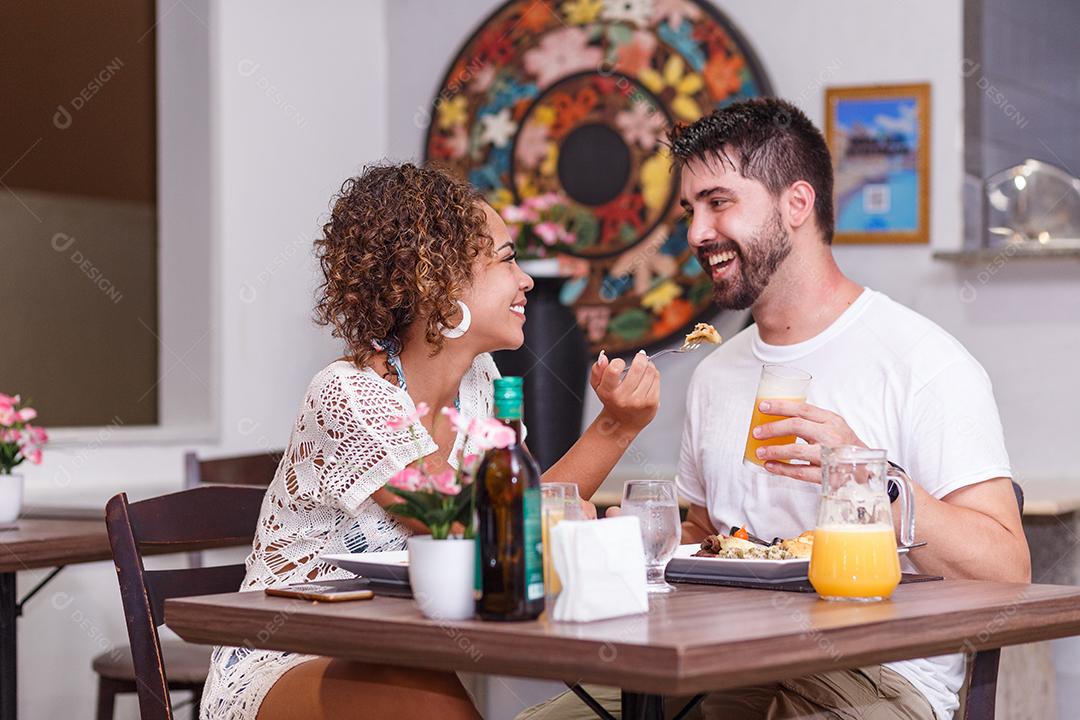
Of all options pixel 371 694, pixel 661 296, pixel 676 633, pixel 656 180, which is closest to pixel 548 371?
pixel 661 296

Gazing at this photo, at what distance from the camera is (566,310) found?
3711 millimetres

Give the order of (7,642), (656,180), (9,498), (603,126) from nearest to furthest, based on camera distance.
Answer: (7,642)
(9,498)
(656,180)
(603,126)

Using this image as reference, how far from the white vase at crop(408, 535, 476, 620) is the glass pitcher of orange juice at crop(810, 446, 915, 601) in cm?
39

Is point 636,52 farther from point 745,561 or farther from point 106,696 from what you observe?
point 745,561

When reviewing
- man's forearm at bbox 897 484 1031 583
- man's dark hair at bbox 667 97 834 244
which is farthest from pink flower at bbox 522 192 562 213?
man's forearm at bbox 897 484 1031 583

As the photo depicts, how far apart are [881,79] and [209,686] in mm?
2722

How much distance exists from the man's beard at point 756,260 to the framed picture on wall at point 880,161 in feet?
4.82

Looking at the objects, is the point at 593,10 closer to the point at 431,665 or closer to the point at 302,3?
the point at 302,3

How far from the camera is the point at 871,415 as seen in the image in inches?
83.0

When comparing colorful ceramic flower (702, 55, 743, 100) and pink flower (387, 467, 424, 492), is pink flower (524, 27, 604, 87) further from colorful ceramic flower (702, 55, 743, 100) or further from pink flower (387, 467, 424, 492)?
pink flower (387, 467, 424, 492)

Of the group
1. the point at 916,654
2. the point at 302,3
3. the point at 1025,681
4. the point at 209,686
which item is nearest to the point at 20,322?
the point at 302,3

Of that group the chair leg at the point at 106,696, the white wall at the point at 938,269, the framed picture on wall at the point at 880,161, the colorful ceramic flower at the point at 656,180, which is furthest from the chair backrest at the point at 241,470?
the framed picture on wall at the point at 880,161

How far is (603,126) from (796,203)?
6.50 ft

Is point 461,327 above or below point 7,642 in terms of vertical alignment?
above
